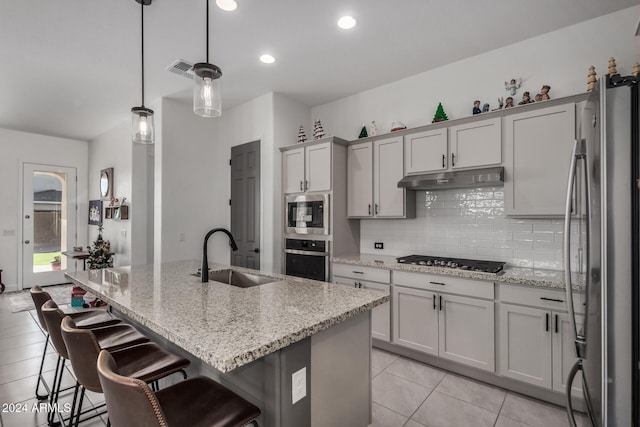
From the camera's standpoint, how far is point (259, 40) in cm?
291

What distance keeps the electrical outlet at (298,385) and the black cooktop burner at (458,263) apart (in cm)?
184

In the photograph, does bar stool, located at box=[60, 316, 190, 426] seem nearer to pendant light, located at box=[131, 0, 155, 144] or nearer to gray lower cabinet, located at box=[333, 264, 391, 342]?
pendant light, located at box=[131, 0, 155, 144]

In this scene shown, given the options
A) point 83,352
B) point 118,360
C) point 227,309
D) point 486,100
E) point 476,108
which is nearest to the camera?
point 83,352

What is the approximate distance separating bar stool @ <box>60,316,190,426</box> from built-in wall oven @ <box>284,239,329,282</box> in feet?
6.70

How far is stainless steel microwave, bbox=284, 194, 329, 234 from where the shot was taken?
Result: 3.62 metres

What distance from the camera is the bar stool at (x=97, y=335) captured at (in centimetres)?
167

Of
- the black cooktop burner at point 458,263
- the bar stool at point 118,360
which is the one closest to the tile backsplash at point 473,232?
the black cooktop burner at point 458,263

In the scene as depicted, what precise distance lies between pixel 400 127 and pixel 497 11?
4.11 feet

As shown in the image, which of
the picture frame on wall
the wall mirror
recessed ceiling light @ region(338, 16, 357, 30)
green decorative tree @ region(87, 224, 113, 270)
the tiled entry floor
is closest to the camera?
the tiled entry floor

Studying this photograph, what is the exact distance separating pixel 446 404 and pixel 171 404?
1.94 meters

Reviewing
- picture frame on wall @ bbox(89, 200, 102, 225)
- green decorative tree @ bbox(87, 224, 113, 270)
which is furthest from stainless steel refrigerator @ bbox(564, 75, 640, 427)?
picture frame on wall @ bbox(89, 200, 102, 225)

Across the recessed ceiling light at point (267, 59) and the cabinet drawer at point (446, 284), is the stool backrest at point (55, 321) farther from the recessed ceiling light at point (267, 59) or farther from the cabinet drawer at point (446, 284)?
the recessed ceiling light at point (267, 59)

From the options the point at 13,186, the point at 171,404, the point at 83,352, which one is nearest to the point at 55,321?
the point at 83,352

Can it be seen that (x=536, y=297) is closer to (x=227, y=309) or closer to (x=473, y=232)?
(x=473, y=232)
